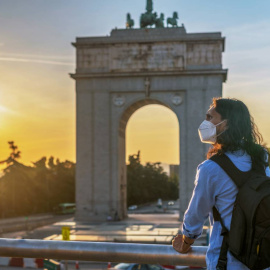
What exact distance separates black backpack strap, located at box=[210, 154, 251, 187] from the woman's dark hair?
87 mm

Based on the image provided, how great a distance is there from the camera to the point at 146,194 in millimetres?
70438

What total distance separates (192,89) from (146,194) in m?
35.5

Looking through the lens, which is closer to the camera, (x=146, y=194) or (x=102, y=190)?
(x=102, y=190)

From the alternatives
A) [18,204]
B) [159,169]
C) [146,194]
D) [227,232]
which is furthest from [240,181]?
[159,169]

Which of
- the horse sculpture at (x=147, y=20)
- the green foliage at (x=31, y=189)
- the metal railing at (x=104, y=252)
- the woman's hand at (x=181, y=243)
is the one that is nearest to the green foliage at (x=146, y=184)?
the green foliage at (x=31, y=189)

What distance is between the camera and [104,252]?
3.66m

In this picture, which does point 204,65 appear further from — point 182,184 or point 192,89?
point 182,184

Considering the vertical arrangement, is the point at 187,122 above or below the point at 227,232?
above

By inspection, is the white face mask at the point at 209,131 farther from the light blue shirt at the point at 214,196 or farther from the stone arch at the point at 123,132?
the stone arch at the point at 123,132

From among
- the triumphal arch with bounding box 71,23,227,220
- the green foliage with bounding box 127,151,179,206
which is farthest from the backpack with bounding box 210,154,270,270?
the green foliage with bounding box 127,151,179,206

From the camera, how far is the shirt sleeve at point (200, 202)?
2.93m

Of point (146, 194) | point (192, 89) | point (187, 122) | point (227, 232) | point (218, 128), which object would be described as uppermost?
point (192, 89)

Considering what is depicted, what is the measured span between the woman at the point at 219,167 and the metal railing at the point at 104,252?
15.0 inches

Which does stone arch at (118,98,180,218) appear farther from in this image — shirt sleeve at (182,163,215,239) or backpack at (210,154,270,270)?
backpack at (210,154,270,270)
